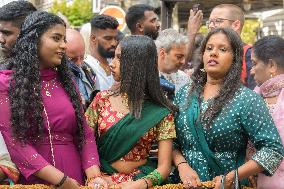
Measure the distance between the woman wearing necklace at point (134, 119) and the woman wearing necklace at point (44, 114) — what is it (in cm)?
13

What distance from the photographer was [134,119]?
400 centimetres

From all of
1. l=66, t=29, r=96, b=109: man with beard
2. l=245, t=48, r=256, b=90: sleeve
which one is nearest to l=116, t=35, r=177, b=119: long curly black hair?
l=66, t=29, r=96, b=109: man with beard

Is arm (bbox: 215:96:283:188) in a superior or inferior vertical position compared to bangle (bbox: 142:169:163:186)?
superior

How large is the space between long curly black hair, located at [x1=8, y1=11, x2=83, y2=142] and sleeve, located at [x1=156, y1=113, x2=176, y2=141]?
507 mm

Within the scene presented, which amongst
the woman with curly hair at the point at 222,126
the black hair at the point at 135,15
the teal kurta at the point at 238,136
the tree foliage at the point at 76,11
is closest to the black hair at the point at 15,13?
the woman with curly hair at the point at 222,126

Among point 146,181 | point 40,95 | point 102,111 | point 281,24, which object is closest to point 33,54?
point 40,95

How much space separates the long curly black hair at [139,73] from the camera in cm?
408

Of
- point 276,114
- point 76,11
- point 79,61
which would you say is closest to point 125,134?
point 276,114

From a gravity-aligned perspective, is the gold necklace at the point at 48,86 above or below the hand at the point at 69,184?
above

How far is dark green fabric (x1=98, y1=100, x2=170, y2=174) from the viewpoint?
3.97 metres

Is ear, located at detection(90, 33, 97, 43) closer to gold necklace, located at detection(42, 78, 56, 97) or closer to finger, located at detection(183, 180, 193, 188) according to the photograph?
gold necklace, located at detection(42, 78, 56, 97)

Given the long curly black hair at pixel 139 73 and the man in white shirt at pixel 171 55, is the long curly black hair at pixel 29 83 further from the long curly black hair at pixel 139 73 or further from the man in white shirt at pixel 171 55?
the man in white shirt at pixel 171 55

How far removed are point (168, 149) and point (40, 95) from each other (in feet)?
2.95

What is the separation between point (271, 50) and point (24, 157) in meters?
2.21
